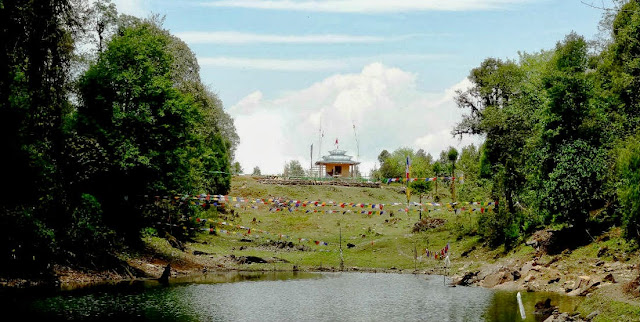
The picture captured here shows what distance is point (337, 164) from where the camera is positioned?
12975 cm

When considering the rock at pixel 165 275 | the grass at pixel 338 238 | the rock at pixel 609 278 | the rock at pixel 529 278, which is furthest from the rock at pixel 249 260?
the rock at pixel 609 278

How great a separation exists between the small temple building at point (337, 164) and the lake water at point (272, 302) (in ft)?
275

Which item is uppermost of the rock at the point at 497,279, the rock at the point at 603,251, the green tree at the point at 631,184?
the green tree at the point at 631,184

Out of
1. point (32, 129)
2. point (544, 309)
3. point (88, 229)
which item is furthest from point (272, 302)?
point (32, 129)

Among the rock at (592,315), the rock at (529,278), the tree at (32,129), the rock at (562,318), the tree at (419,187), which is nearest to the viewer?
the rock at (592,315)

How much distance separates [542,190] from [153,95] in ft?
98.1

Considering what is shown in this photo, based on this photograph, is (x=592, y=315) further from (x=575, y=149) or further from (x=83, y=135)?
(x=83, y=135)

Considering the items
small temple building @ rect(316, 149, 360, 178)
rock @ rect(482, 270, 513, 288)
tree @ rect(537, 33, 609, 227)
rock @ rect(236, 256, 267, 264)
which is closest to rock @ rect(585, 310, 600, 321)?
rock @ rect(482, 270, 513, 288)

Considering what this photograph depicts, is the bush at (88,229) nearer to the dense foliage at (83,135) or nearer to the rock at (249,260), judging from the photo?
the dense foliage at (83,135)

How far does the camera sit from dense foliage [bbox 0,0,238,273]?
1256 inches

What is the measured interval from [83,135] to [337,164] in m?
85.2

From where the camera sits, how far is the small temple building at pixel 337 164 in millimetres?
128875

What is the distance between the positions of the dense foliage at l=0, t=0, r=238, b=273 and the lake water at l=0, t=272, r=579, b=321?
173 inches

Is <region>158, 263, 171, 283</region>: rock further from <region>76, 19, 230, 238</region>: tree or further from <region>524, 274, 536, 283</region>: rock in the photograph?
<region>524, 274, 536, 283</region>: rock
